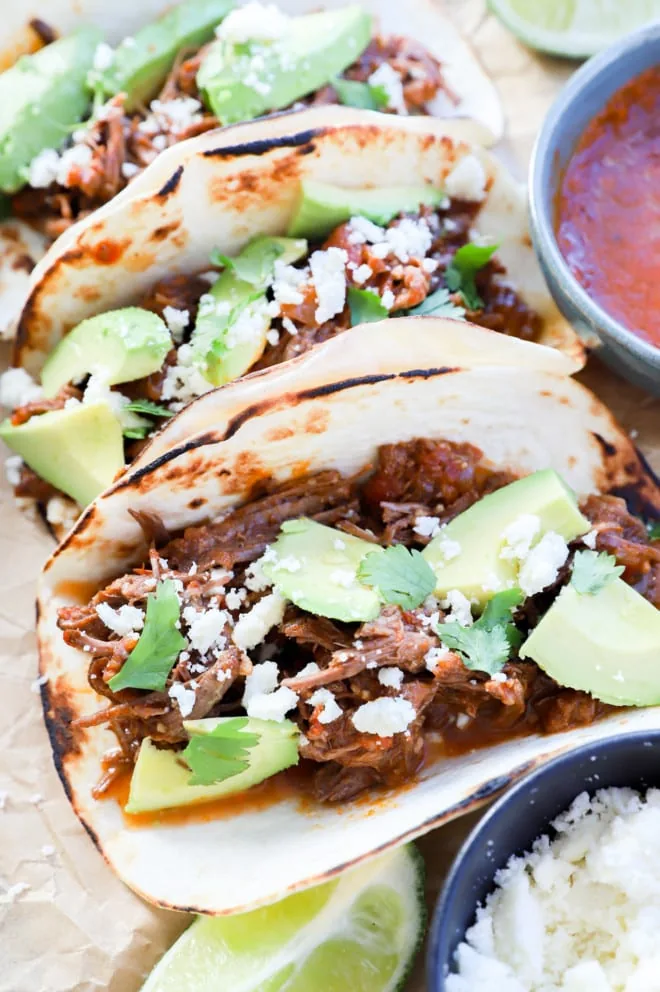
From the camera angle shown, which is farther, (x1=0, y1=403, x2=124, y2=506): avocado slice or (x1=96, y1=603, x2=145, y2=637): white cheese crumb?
A: (x1=0, y1=403, x2=124, y2=506): avocado slice

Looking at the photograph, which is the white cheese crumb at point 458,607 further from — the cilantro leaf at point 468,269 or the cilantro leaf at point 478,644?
the cilantro leaf at point 468,269

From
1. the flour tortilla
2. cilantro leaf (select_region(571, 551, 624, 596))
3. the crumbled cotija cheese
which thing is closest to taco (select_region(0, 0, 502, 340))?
the flour tortilla

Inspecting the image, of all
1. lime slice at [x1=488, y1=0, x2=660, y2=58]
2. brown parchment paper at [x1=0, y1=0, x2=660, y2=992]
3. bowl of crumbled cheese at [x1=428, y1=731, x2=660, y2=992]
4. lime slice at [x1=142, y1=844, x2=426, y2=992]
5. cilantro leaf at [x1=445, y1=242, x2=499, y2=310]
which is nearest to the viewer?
bowl of crumbled cheese at [x1=428, y1=731, x2=660, y2=992]

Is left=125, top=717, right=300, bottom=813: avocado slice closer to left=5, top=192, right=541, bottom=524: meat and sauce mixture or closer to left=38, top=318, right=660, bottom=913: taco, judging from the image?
left=38, top=318, right=660, bottom=913: taco

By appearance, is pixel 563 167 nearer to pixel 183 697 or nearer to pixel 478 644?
pixel 478 644

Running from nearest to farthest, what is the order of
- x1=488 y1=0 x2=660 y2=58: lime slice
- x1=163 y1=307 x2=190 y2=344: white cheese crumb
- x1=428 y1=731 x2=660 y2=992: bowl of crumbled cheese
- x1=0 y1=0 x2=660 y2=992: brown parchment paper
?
x1=428 y1=731 x2=660 y2=992: bowl of crumbled cheese < x1=0 y1=0 x2=660 y2=992: brown parchment paper < x1=163 y1=307 x2=190 y2=344: white cheese crumb < x1=488 y1=0 x2=660 y2=58: lime slice

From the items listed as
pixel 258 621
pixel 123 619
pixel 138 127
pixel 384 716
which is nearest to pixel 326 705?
pixel 384 716

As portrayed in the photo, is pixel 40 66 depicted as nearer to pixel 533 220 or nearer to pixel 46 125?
pixel 46 125
